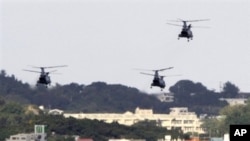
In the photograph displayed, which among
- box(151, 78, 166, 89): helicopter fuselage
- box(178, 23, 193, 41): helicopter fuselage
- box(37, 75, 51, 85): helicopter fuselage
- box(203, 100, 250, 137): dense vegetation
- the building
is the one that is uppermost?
box(203, 100, 250, 137): dense vegetation

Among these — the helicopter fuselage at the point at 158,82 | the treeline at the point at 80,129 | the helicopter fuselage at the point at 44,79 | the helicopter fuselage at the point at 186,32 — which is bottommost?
the helicopter fuselage at the point at 158,82

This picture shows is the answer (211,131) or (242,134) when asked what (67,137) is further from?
(242,134)

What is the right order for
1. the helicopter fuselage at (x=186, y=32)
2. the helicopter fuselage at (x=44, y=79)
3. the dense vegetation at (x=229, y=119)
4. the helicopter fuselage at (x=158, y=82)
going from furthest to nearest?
1. the dense vegetation at (x=229, y=119)
2. the helicopter fuselage at (x=44, y=79)
3. the helicopter fuselage at (x=158, y=82)
4. the helicopter fuselage at (x=186, y=32)

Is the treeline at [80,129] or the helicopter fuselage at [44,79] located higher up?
the treeline at [80,129]

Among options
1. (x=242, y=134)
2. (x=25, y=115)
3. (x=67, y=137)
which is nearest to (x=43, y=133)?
(x=67, y=137)

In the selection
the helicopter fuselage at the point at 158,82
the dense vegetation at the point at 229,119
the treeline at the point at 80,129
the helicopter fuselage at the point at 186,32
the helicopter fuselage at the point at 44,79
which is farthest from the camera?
the dense vegetation at the point at 229,119

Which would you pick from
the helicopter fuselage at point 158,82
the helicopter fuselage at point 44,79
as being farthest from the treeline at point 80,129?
the helicopter fuselage at point 158,82

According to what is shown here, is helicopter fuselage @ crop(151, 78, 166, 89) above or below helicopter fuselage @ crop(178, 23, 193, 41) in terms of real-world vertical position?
below

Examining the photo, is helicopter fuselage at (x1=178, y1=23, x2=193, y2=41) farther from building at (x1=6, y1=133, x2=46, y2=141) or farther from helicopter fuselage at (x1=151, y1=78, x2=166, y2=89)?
building at (x1=6, y1=133, x2=46, y2=141)

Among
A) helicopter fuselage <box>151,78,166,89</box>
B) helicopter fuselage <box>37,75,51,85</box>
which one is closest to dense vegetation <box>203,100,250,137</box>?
helicopter fuselage <box>37,75,51,85</box>

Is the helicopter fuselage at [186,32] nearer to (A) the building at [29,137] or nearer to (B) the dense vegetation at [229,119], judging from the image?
(A) the building at [29,137]

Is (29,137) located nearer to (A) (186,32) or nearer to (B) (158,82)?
(B) (158,82)

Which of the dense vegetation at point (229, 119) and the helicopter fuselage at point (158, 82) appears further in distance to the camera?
the dense vegetation at point (229, 119)
